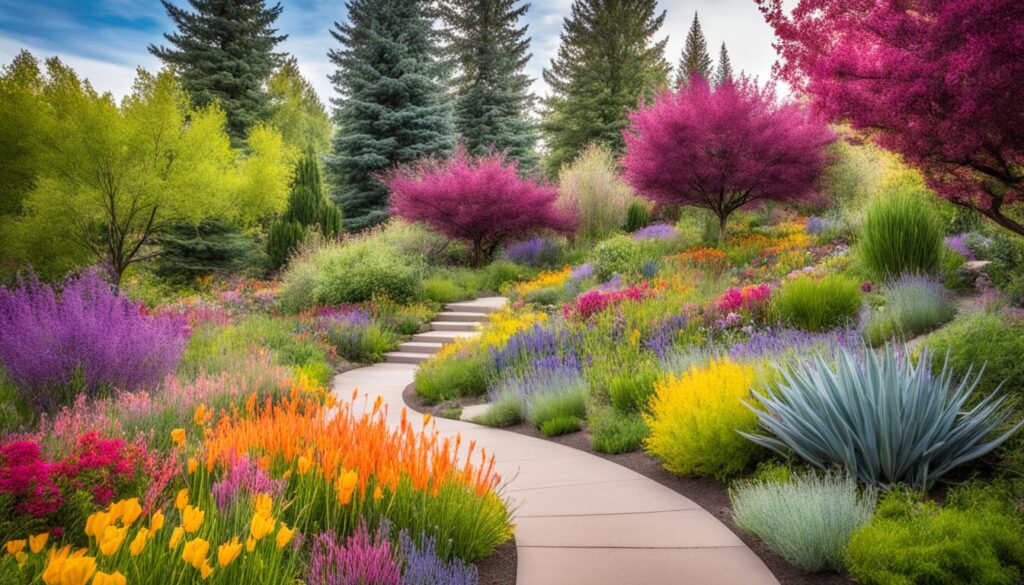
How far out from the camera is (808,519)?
2.76 metres

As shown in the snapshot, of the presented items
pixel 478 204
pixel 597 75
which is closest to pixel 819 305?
pixel 478 204

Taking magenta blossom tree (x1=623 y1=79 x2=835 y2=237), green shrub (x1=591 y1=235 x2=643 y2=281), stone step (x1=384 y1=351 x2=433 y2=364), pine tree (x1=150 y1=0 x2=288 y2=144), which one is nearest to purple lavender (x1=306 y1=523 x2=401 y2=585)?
stone step (x1=384 y1=351 x2=433 y2=364)

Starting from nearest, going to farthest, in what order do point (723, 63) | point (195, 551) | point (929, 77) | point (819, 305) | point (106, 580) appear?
1. point (106, 580)
2. point (195, 551)
3. point (929, 77)
4. point (819, 305)
5. point (723, 63)

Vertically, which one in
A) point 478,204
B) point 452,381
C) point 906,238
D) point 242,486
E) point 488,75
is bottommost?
point 452,381

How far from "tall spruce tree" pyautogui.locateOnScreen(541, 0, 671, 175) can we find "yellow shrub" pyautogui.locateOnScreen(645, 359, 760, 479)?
2675cm

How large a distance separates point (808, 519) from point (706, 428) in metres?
1.10

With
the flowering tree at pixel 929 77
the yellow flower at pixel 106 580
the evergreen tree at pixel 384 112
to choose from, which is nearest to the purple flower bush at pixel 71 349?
the yellow flower at pixel 106 580

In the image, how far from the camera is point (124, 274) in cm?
1852

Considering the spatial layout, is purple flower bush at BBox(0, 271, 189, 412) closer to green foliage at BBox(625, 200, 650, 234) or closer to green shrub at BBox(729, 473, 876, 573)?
green shrub at BBox(729, 473, 876, 573)

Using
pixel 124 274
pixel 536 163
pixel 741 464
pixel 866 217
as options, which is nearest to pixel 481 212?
pixel 866 217

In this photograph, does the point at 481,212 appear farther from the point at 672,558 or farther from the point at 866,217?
the point at 672,558

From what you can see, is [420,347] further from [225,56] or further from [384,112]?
[225,56]

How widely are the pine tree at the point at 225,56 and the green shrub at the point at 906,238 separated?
25.7m

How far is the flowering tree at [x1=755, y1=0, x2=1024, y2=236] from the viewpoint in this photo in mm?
4250
